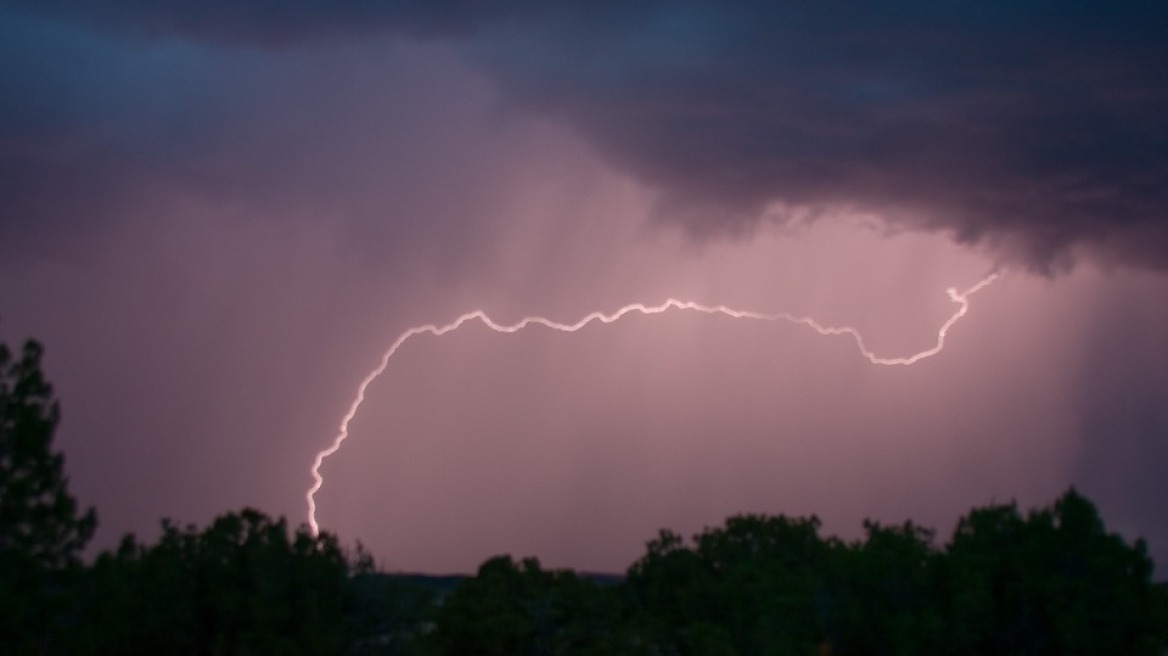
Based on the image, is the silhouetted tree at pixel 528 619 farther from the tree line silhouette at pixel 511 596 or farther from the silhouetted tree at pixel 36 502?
the silhouetted tree at pixel 36 502

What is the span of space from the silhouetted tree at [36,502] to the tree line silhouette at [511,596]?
0.09 ft

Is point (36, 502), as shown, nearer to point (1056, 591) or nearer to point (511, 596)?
point (511, 596)

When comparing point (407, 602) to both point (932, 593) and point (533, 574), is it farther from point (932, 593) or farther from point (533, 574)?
point (932, 593)

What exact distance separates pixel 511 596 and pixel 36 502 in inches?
385

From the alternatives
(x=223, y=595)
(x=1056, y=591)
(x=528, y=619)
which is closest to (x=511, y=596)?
(x=528, y=619)

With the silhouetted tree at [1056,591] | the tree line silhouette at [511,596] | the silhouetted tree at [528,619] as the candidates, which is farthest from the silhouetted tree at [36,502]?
the silhouetted tree at [1056,591]

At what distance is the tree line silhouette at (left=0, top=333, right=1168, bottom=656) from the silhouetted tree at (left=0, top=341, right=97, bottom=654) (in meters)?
0.03

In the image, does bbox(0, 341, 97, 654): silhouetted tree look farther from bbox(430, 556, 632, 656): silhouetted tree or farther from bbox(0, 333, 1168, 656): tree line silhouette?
bbox(430, 556, 632, 656): silhouetted tree

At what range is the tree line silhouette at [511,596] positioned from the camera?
2556cm

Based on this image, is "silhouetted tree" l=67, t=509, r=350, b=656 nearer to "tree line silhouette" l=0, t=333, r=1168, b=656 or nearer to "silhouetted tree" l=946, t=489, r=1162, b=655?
"tree line silhouette" l=0, t=333, r=1168, b=656

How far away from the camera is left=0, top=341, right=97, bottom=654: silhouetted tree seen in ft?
81.5

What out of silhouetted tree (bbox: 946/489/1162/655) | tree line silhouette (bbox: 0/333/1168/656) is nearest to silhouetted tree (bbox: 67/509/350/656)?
tree line silhouette (bbox: 0/333/1168/656)

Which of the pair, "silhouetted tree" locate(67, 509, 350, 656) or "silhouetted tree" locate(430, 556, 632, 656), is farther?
"silhouetted tree" locate(430, 556, 632, 656)

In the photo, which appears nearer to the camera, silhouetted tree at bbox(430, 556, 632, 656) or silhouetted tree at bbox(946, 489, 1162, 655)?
silhouetted tree at bbox(946, 489, 1162, 655)
